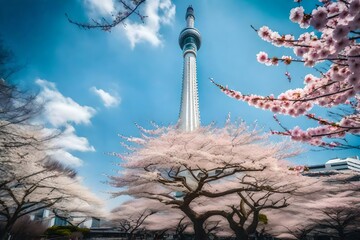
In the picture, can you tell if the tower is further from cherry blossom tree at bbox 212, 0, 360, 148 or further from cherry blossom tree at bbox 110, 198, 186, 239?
cherry blossom tree at bbox 212, 0, 360, 148

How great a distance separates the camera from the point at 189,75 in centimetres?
6825

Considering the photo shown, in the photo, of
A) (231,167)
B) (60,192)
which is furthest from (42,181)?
(231,167)

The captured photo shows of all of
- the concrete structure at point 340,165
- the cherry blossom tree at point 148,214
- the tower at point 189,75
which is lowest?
the cherry blossom tree at point 148,214

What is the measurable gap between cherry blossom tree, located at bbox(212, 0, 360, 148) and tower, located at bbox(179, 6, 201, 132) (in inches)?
2144

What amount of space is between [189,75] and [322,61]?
2599 inches

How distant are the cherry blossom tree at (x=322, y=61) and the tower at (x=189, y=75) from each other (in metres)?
54.5

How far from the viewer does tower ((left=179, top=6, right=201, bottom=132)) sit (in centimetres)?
6469

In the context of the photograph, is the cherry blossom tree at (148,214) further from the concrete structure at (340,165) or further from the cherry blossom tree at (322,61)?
the concrete structure at (340,165)

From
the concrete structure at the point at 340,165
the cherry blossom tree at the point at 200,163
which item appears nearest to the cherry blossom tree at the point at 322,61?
the cherry blossom tree at the point at 200,163

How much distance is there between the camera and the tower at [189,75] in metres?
64.7

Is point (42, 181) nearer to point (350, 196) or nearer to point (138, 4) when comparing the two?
point (138, 4)

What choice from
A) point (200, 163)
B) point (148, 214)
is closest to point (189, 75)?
point (148, 214)

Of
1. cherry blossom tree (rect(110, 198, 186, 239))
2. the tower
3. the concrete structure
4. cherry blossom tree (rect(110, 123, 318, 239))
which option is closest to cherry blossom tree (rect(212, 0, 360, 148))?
cherry blossom tree (rect(110, 123, 318, 239))

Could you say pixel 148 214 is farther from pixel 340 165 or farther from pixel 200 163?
pixel 340 165
